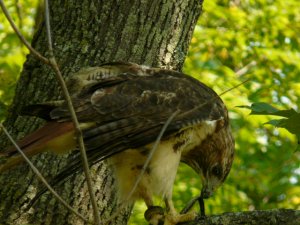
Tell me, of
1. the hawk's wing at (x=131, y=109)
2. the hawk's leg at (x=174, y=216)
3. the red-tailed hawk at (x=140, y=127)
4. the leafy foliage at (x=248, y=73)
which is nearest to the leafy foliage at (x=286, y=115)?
the red-tailed hawk at (x=140, y=127)

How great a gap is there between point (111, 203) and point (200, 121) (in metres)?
0.91

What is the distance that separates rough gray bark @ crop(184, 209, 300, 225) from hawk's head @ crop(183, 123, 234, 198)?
1.00m

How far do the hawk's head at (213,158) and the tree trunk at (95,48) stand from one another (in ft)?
1.97

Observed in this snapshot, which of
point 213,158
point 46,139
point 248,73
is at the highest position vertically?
point 46,139

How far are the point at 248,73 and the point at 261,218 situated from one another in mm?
3276

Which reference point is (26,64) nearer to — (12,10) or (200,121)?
(200,121)

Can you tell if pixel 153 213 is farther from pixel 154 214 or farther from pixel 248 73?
pixel 248 73

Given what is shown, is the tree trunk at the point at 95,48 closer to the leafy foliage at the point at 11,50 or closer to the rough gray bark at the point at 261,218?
the leafy foliage at the point at 11,50

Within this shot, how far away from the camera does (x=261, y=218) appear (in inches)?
123

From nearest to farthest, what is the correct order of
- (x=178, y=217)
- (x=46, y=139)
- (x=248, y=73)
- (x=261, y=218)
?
(x=261, y=218) < (x=46, y=139) < (x=178, y=217) < (x=248, y=73)

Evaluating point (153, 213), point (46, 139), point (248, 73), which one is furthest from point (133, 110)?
point (248, 73)

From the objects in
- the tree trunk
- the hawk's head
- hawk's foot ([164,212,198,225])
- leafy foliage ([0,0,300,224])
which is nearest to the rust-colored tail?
the tree trunk

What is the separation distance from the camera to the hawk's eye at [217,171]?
439cm

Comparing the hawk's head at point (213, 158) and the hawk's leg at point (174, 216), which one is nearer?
the hawk's leg at point (174, 216)
